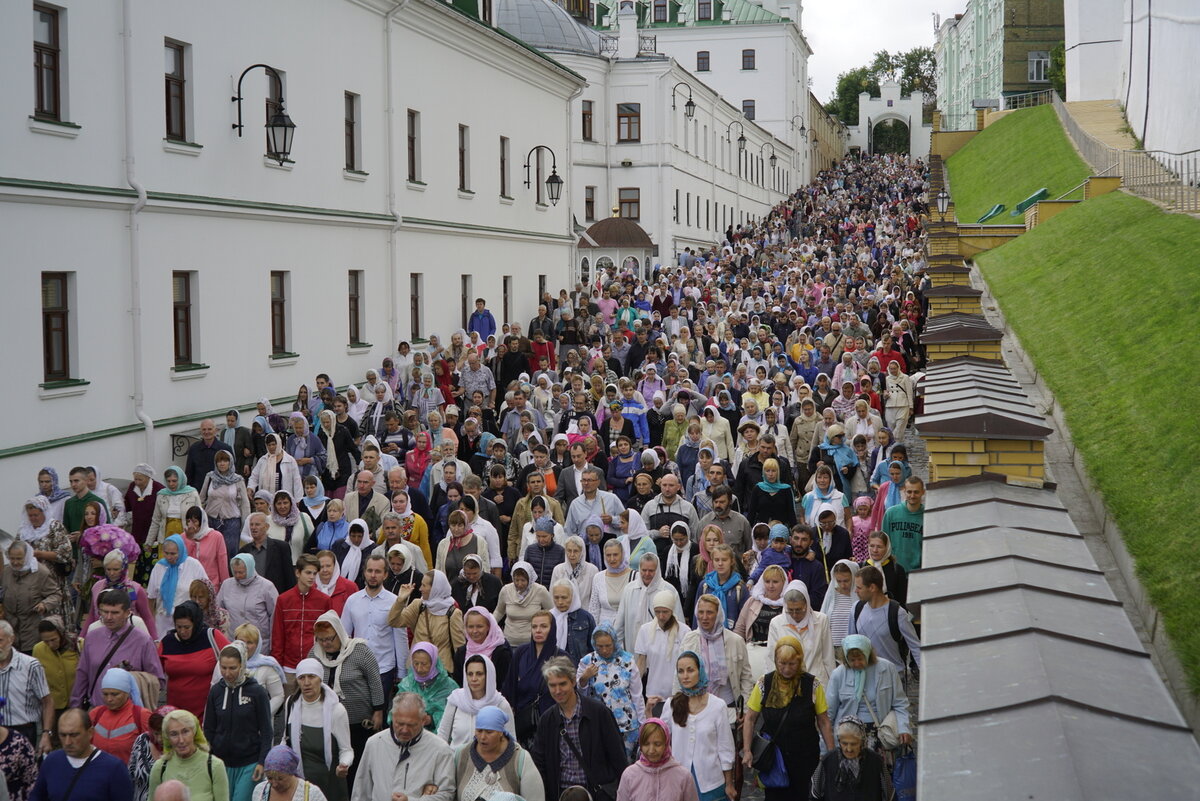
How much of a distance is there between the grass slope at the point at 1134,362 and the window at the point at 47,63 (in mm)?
11861

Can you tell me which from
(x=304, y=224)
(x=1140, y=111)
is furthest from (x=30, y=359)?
(x=1140, y=111)

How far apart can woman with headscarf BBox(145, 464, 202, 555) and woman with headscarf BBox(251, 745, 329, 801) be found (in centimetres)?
610

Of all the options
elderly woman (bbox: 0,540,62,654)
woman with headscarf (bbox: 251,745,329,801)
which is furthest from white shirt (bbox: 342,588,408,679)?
elderly woman (bbox: 0,540,62,654)

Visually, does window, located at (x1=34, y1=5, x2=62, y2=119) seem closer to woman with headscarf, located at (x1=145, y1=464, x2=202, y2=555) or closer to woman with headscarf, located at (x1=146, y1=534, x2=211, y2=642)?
woman with headscarf, located at (x1=145, y1=464, x2=202, y2=555)

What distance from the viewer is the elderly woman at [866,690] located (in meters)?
8.26

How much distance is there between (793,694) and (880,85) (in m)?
134

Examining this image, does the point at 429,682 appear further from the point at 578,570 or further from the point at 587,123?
the point at 587,123

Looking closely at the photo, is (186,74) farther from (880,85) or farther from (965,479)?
(880,85)

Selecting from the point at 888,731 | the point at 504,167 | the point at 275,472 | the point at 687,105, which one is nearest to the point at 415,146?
the point at 504,167

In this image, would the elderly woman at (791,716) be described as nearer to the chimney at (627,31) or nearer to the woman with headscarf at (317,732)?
the woman with headscarf at (317,732)

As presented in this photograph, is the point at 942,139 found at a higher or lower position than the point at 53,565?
higher

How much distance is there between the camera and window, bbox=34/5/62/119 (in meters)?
15.2

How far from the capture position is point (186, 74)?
18266mm

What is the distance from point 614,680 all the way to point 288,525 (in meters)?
4.86
